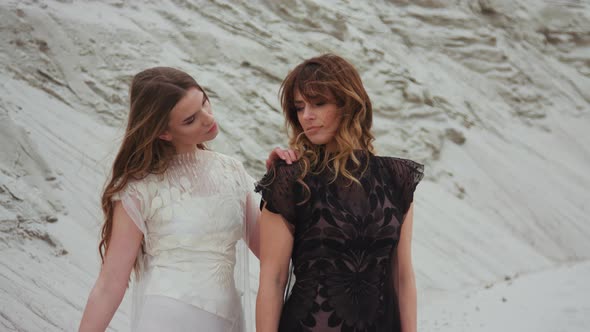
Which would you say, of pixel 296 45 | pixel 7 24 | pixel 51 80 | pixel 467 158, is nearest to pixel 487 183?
pixel 467 158

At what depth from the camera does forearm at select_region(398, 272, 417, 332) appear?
7.06 ft

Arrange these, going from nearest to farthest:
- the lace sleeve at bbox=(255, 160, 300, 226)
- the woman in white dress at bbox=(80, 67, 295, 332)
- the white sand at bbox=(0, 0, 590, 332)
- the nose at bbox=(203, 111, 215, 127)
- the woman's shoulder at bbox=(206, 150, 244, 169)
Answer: the lace sleeve at bbox=(255, 160, 300, 226) < the woman in white dress at bbox=(80, 67, 295, 332) < the nose at bbox=(203, 111, 215, 127) < the woman's shoulder at bbox=(206, 150, 244, 169) < the white sand at bbox=(0, 0, 590, 332)

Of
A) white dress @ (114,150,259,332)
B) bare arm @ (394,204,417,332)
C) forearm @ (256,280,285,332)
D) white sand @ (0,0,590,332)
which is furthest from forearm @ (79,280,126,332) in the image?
white sand @ (0,0,590,332)

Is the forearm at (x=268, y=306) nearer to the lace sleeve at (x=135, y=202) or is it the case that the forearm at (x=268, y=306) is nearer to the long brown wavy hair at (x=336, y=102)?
the long brown wavy hair at (x=336, y=102)

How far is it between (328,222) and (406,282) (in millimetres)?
415

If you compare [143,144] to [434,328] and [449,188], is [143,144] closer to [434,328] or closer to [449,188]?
[434,328]

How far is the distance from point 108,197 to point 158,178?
19cm

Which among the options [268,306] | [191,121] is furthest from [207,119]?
[268,306]

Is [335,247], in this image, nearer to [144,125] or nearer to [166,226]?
[166,226]

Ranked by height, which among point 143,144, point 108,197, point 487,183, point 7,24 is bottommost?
point 487,183

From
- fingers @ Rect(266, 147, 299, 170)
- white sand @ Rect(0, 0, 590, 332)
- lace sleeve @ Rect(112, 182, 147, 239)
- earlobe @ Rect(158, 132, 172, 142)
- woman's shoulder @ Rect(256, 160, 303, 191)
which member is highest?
fingers @ Rect(266, 147, 299, 170)

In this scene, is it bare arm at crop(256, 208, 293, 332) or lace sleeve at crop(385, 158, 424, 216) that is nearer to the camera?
bare arm at crop(256, 208, 293, 332)

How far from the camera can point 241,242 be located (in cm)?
243

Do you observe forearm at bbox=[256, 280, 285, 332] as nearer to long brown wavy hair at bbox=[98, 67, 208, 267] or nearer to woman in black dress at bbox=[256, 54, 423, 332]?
woman in black dress at bbox=[256, 54, 423, 332]
